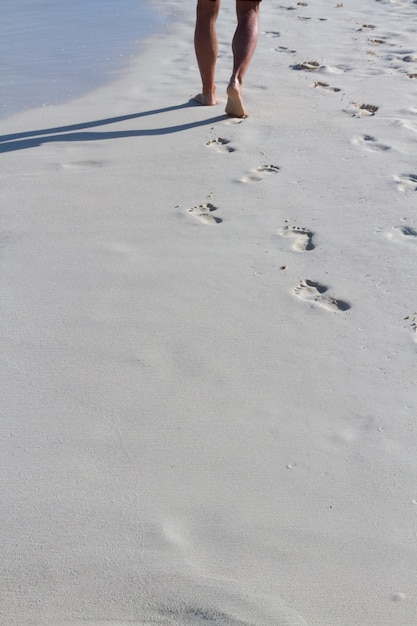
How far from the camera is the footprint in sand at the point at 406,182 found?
3.44 m

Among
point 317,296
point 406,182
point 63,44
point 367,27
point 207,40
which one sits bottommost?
point 63,44

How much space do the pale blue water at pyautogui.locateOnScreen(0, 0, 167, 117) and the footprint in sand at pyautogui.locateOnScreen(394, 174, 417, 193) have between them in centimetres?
215

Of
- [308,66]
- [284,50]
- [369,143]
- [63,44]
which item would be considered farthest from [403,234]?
[63,44]

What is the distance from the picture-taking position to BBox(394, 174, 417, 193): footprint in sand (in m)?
3.44

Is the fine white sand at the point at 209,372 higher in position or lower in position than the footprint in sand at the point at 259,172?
lower

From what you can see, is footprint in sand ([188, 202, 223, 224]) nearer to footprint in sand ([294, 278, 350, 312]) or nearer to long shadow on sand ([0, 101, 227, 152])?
footprint in sand ([294, 278, 350, 312])

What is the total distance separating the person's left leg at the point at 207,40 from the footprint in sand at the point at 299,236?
1.64 metres

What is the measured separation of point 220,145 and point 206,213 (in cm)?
82

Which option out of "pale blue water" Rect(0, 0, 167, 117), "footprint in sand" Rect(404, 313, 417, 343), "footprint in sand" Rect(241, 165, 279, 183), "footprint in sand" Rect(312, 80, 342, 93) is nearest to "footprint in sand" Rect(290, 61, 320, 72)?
"footprint in sand" Rect(312, 80, 342, 93)

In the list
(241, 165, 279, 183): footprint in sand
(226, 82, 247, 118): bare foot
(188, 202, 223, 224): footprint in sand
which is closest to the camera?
(188, 202, 223, 224): footprint in sand

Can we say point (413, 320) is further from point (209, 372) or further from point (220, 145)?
point (220, 145)

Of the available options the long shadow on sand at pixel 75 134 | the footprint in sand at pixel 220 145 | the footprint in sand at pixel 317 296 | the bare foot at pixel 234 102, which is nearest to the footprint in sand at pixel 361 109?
the bare foot at pixel 234 102

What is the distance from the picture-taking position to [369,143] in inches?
156

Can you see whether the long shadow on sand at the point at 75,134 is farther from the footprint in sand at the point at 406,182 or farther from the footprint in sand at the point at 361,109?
the footprint in sand at the point at 406,182
